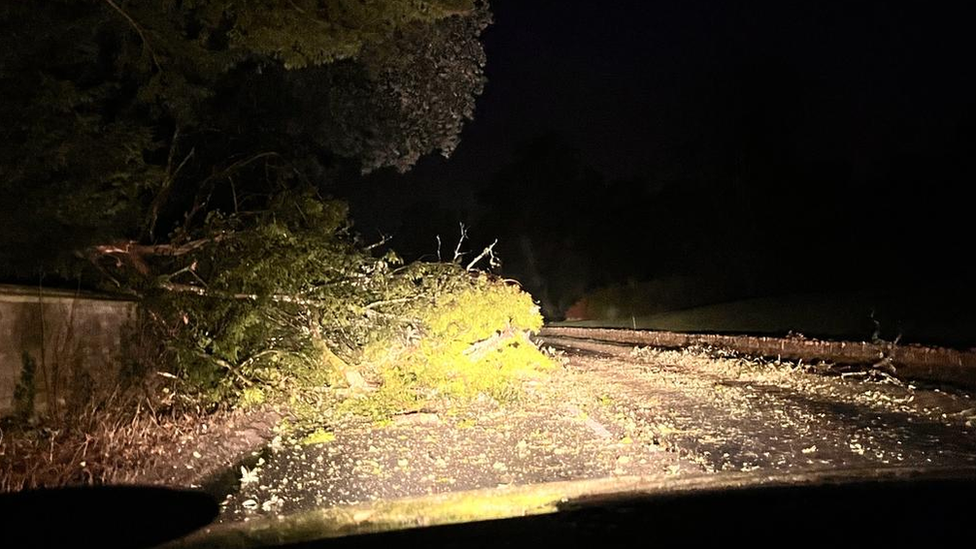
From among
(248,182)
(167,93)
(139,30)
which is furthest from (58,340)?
(248,182)

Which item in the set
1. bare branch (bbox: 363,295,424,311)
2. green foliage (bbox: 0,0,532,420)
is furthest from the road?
bare branch (bbox: 363,295,424,311)

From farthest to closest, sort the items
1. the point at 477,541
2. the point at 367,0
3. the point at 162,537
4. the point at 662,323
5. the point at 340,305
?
the point at 662,323 < the point at 340,305 < the point at 367,0 < the point at 162,537 < the point at 477,541

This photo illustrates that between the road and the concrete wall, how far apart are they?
2352 mm

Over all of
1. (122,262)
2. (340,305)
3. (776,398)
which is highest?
(122,262)

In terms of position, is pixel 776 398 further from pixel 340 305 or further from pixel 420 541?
pixel 420 541

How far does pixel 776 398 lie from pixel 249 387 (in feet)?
26.8

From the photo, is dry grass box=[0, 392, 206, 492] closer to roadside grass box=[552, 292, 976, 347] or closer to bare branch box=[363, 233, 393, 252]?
bare branch box=[363, 233, 393, 252]

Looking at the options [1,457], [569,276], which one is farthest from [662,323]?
[1,457]

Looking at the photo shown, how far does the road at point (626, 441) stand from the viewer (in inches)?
308

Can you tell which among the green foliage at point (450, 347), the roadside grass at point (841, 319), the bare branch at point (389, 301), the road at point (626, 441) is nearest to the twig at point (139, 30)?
the bare branch at point (389, 301)

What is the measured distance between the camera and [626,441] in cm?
955

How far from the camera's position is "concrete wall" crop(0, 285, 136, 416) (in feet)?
27.9

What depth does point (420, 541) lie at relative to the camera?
5684 mm

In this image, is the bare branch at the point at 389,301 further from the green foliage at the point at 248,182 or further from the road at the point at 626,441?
the road at the point at 626,441
